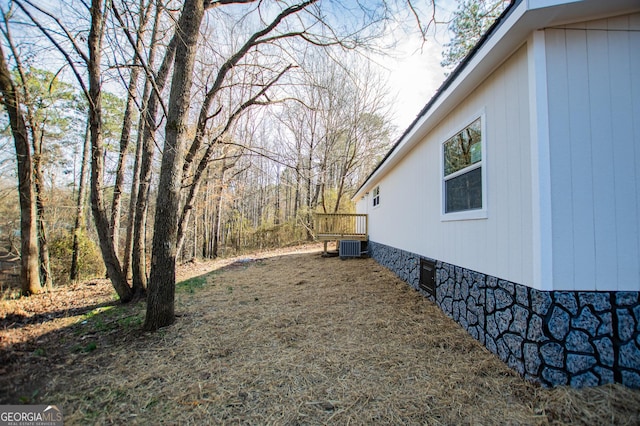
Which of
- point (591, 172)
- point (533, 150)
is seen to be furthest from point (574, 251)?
point (533, 150)

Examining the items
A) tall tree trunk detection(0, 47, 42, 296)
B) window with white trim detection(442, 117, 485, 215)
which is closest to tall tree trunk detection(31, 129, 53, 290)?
tall tree trunk detection(0, 47, 42, 296)

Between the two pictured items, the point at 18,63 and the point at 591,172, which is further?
the point at 18,63

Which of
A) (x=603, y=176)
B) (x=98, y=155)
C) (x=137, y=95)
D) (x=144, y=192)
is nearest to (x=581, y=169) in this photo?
(x=603, y=176)

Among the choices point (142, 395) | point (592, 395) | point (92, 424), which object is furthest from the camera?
point (142, 395)

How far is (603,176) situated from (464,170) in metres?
1.37

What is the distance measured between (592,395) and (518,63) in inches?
110

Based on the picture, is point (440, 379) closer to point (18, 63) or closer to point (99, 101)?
point (99, 101)

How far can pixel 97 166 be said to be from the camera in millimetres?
4277

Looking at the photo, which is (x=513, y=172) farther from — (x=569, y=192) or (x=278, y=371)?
(x=278, y=371)

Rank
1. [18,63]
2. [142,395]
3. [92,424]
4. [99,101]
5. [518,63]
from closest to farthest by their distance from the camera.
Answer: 1. [92,424]
2. [142,395]
3. [518,63]
4. [99,101]
5. [18,63]

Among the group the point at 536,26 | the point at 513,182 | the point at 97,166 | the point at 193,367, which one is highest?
the point at 536,26

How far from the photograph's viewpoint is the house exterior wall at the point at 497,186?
2303mm

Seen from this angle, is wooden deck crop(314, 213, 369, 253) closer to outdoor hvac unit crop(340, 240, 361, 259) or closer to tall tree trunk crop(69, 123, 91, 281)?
outdoor hvac unit crop(340, 240, 361, 259)
